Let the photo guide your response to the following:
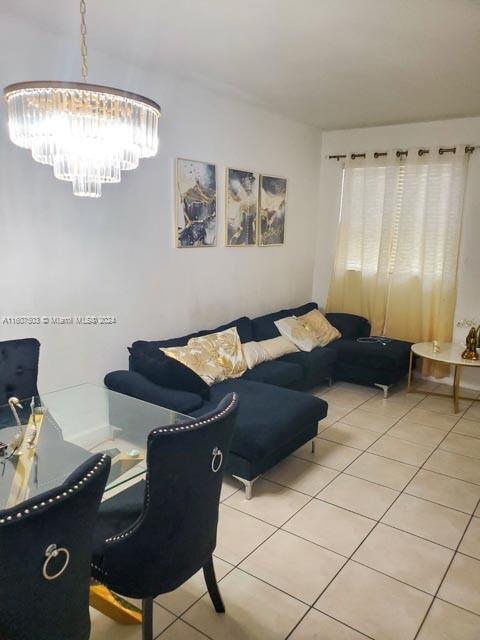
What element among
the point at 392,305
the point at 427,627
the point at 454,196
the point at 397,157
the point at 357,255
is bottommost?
the point at 427,627

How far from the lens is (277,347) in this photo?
419cm

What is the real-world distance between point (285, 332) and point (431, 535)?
2.33 metres

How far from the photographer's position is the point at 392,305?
495 cm

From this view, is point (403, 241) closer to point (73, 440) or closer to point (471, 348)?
point (471, 348)

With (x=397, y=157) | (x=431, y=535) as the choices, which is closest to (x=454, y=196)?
(x=397, y=157)

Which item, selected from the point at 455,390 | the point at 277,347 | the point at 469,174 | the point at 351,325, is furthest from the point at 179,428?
the point at 469,174

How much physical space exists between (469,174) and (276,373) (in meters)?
2.76

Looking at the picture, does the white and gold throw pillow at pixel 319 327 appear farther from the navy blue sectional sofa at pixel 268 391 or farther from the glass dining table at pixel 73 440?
the glass dining table at pixel 73 440

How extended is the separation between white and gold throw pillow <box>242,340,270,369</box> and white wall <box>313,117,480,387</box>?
6.40 feet

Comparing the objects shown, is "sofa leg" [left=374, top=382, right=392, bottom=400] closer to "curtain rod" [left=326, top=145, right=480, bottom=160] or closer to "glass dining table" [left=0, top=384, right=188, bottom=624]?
"curtain rod" [left=326, top=145, right=480, bottom=160]

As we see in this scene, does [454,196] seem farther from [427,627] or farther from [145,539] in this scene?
[145,539]

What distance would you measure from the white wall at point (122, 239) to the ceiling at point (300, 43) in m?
0.18

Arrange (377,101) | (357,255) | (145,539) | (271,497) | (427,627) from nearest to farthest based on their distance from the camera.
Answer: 1. (145,539)
2. (427,627)
3. (271,497)
4. (377,101)
5. (357,255)

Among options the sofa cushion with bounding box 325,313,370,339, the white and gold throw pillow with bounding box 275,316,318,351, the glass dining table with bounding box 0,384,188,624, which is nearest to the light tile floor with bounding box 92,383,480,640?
the glass dining table with bounding box 0,384,188,624
